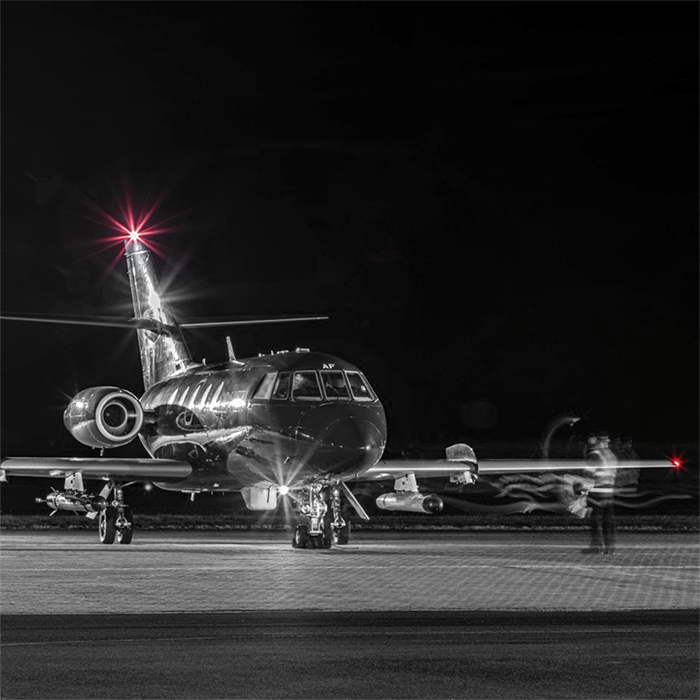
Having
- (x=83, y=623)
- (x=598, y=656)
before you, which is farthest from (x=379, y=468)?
(x=598, y=656)

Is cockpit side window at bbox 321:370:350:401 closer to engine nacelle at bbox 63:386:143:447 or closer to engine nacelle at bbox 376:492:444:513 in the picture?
engine nacelle at bbox 376:492:444:513

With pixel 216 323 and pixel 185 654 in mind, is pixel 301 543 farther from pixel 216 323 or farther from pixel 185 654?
pixel 185 654

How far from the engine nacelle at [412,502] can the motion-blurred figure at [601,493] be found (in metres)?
5.27

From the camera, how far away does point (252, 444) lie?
26000 mm

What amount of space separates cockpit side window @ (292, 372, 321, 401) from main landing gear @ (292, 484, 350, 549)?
177cm

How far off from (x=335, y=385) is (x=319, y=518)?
269 cm

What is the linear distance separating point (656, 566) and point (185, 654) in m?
11.7

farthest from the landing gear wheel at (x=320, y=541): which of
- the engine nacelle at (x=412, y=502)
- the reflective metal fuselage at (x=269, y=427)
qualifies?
the engine nacelle at (x=412, y=502)

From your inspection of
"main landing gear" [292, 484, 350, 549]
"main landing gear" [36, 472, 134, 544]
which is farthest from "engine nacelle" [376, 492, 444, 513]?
"main landing gear" [36, 472, 134, 544]

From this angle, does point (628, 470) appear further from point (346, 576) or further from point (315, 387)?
point (346, 576)

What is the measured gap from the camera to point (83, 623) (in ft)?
37.3

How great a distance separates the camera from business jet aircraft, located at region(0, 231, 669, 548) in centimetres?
2464

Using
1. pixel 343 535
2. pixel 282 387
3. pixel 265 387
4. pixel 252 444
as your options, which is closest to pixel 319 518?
pixel 343 535

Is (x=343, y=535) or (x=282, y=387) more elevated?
(x=282, y=387)
